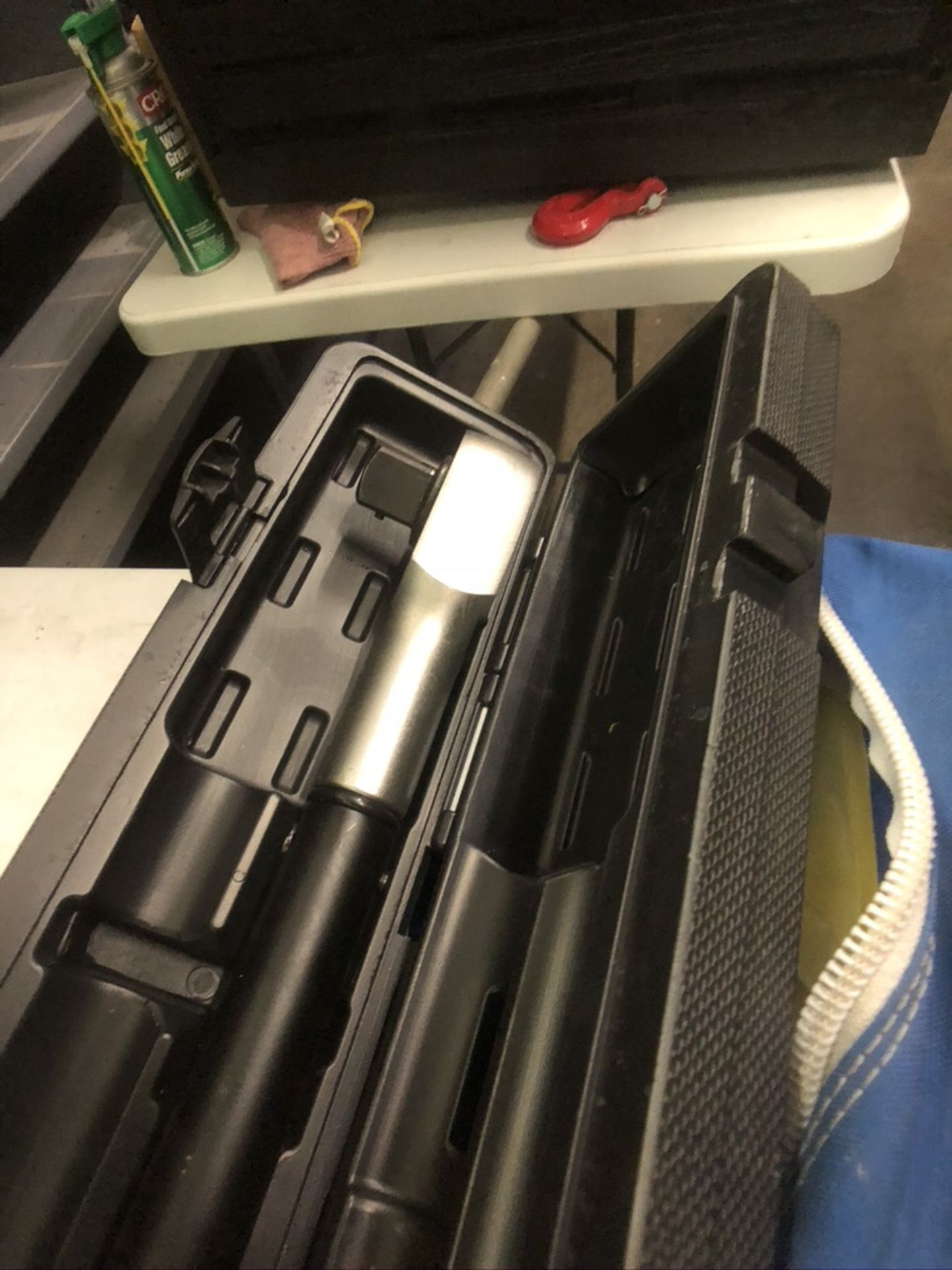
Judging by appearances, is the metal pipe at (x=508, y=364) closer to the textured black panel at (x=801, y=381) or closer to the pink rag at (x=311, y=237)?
the pink rag at (x=311, y=237)

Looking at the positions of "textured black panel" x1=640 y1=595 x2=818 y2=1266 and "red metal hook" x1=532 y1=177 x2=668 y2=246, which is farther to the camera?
"red metal hook" x1=532 y1=177 x2=668 y2=246

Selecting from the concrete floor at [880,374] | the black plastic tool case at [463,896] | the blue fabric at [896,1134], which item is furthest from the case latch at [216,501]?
the concrete floor at [880,374]

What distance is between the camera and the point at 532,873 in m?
0.45

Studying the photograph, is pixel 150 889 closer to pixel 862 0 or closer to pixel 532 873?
pixel 532 873

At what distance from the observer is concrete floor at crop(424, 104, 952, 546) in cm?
125

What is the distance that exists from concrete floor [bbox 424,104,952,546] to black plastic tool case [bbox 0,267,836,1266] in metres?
0.87

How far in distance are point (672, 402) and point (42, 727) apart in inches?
19.3

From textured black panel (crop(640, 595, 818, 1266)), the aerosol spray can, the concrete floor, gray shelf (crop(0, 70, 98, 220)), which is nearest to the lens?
textured black panel (crop(640, 595, 818, 1266))

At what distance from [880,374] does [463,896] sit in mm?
1357

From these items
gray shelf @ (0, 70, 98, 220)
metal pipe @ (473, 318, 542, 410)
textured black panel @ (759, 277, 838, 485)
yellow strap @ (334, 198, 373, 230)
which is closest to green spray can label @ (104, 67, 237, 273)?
yellow strap @ (334, 198, 373, 230)

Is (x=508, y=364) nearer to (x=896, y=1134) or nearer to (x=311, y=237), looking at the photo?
(x=311, y=237)

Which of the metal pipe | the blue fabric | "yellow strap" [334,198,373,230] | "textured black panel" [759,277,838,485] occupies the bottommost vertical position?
the blue fabric

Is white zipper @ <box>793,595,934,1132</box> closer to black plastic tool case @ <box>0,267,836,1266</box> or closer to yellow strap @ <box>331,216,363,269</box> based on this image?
black plastic tool case @ <box>0,267,836,1266</box>

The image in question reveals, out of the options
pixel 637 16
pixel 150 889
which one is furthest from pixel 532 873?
pixel 637 16
